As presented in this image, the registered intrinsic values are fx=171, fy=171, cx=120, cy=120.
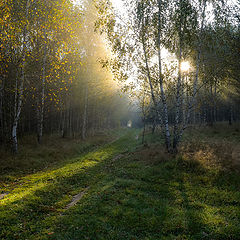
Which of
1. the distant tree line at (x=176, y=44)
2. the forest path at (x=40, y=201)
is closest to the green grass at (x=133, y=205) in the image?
the forest path at (x=40, y=201)

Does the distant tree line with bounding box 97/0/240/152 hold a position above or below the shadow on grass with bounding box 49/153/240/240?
above

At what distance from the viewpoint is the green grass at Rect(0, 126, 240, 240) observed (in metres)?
6.27

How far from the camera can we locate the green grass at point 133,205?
627cm

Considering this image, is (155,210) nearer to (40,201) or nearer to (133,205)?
(133,205)

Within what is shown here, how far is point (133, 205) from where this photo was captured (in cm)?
815

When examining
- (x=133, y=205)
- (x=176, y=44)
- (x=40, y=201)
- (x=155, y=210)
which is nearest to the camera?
(x=155, y=210)

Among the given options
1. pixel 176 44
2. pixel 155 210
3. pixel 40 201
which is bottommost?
pixel 155 210

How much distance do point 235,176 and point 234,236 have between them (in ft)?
17.7

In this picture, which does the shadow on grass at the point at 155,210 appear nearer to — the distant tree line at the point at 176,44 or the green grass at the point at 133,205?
the green grass at the point at 133,205

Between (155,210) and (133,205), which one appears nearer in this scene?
(155,210)

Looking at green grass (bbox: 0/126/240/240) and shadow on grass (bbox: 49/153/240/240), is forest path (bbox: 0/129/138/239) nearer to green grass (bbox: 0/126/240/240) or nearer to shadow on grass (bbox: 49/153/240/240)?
green grass (bbox: 0/126/240/240)

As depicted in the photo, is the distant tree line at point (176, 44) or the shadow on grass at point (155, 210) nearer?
the shadow on grass at point (155, 210)

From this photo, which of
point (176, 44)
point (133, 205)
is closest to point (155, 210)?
point (133, 205)

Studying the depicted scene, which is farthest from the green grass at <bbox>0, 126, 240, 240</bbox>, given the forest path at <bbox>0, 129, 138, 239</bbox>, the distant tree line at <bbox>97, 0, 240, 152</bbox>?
the distant tree line at <bbox>97, 0, 240, 152</bbox>
